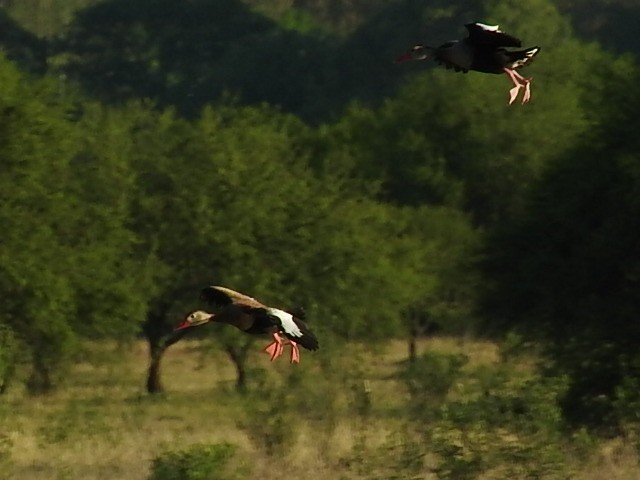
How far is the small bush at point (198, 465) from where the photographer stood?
16219 mm

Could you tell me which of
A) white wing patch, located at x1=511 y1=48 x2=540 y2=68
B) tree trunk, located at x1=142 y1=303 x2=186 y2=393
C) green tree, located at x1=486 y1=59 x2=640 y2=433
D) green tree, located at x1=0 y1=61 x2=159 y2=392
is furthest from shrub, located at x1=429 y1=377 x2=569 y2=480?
tree trunk, located at x1=142 y1=303 x2=186 y2=393

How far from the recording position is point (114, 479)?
1797cm

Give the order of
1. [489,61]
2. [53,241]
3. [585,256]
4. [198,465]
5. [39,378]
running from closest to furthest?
1. [489,61]
2. [198,465]
3. [585,256]
4. [53,241]
5. [39,378]

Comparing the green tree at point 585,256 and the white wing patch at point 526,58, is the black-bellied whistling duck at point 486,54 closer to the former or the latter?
the white wing patch at point 526,58

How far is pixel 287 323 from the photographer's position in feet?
22.8

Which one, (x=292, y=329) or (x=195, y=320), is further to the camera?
(x=292, y=329)

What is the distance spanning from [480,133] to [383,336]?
14.3m

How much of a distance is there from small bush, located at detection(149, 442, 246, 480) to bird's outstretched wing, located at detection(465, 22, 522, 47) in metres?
9.94

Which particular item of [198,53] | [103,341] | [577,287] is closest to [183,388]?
[103,341]

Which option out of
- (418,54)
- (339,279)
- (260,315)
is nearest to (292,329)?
(260,315)

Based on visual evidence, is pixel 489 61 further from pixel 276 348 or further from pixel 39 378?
pixel 39 378

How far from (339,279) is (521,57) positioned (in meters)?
29.1

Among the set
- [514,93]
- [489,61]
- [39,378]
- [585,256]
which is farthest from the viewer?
[39,378]

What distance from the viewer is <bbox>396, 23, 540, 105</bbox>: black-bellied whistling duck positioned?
6.41 meters
